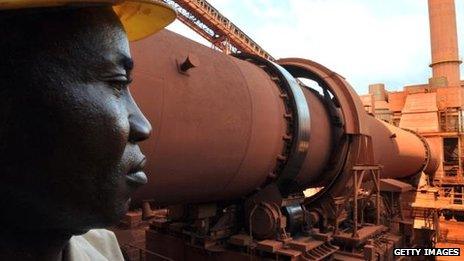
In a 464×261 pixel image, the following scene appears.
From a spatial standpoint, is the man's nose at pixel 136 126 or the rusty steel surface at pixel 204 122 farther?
the rusty steel surface at pixel 204 122

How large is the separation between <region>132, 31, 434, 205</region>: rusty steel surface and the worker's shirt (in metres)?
1.21

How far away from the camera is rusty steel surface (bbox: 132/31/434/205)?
2.86 metres

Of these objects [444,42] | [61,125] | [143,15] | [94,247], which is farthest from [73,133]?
[444,42]

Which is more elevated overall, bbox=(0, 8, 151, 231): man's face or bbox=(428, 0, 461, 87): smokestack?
bbox=(428, 0, 461, 87): smokestack

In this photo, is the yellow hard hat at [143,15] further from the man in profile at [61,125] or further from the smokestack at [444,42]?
the smokestack at [444,42]

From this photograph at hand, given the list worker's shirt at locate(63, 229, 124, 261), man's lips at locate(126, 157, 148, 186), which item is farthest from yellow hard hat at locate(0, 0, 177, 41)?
worker's shirt at locate(63, 229, 124, 261)

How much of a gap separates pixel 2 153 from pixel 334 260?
5.05 metres

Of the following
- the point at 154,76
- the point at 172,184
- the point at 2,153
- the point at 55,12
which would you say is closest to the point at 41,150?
the point at 2,153

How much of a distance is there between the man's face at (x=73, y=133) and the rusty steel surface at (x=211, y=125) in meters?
1.64

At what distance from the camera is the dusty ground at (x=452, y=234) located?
37.9 ft

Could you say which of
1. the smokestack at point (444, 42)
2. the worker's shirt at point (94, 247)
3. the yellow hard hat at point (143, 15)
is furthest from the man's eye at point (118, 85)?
the smokestack at point (444, 42)

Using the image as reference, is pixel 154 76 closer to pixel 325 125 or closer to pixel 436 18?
pixel 325 125

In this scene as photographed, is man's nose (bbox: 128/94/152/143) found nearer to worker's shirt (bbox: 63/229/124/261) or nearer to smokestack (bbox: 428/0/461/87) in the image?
worker's shirt (bbox: 63/229/124/261)

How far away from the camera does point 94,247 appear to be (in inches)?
58.4
